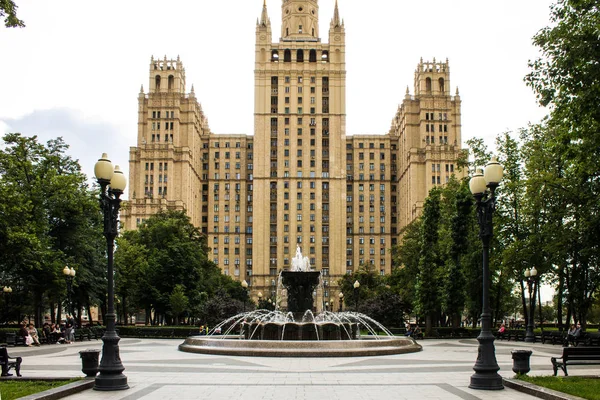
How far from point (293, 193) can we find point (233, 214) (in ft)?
46.0

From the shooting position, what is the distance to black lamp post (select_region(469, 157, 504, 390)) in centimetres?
1395

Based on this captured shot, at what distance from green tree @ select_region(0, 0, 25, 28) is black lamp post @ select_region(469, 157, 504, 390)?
35.6 ft

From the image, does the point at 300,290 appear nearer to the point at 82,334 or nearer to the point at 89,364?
the point at 89,364

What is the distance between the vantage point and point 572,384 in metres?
14.0

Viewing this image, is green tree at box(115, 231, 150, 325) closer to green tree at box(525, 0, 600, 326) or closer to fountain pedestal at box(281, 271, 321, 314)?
fountain pedestal at box(281, 271, 321, 314)

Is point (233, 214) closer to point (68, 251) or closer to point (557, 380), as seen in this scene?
A: point (68, 251)

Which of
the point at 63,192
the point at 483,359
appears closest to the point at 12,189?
the point at 63,192

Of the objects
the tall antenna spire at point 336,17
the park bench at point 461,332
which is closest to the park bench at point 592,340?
the park bench at point 461,332

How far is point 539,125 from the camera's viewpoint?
4062 cm

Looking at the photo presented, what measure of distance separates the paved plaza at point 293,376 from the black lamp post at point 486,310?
355mm

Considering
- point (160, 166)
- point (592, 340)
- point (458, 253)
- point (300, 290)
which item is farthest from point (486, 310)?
point (160, 166)

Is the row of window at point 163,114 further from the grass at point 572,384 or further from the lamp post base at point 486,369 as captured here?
the lamp post base at point 486,369

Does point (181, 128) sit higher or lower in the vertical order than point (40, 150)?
higher

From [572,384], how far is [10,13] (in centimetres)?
1443
